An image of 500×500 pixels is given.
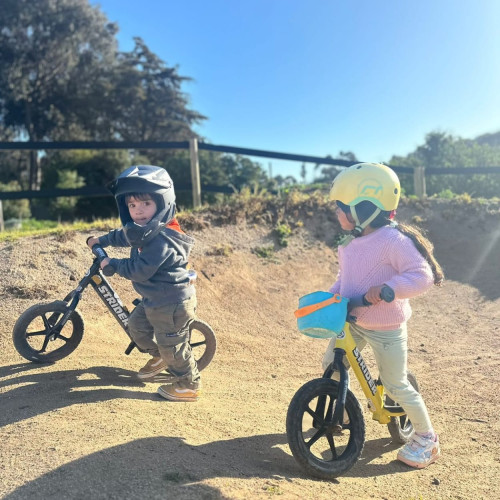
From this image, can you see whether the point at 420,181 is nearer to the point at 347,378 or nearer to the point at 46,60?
the point at 347,378

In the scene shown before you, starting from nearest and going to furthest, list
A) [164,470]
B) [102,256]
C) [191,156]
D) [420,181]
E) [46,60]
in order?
[164,470] < [102,256] < [191,156] < [420,181] < [46,60]

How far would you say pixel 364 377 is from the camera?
3086mm

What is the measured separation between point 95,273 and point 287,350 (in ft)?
8.98

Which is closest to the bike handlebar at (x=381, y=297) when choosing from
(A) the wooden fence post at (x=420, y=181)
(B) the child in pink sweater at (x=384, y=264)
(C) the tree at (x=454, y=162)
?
(B) the child in pink sweater at (x=384, y=264)

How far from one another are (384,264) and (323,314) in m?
0.55

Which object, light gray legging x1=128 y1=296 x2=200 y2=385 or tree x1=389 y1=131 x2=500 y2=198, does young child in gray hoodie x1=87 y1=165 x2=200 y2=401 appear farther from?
tree x1=389 y1=131 x2=500 y2=198

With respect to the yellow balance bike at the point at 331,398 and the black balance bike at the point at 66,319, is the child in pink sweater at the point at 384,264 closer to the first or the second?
the yellow balance bike at the point at 331,398

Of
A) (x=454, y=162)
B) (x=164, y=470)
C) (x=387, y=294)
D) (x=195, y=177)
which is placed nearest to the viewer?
(x=164, y=470)

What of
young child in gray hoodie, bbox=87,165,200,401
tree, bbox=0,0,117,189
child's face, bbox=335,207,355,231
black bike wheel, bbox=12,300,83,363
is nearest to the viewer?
child's face, bbox=335,207,355,231

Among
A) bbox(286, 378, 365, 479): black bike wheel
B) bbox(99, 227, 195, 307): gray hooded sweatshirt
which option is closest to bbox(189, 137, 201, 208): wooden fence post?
bbox(99, 227, 195, 307): gray hooded sweatshirt

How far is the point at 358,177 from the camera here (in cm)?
295

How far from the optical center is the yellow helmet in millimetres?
2928

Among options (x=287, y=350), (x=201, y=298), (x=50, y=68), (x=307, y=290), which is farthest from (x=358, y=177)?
(x=50, y=68)

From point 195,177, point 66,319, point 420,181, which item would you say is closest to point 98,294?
point 66,319
